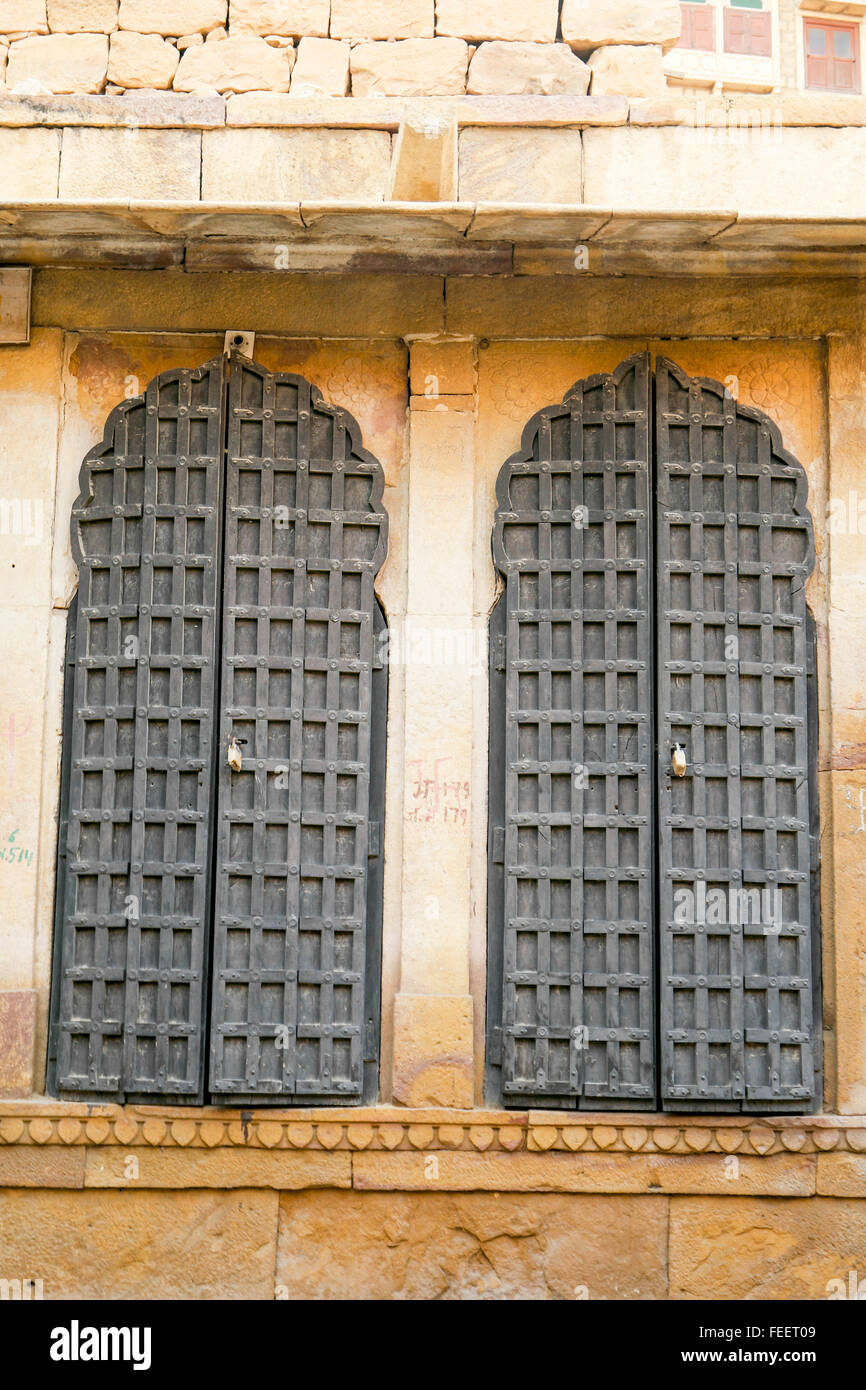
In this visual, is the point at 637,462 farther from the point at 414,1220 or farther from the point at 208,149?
the point at 414,1220

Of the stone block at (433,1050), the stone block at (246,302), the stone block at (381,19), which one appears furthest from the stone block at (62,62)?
the stone block at (433,1050)

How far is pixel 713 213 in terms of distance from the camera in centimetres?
461

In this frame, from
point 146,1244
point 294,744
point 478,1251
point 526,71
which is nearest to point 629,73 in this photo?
point 526,71

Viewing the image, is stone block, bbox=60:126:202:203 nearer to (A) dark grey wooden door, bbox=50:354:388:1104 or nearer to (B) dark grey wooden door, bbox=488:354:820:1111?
(A) dark grey wooden door, bbox=50:354:388:1104

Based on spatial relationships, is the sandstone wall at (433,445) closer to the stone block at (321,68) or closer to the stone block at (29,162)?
the stone block at (29,162)

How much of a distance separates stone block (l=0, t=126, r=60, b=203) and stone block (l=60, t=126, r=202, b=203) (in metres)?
0.05

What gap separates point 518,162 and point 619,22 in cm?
80

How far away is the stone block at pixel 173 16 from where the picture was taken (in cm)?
545

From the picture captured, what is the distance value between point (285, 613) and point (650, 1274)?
2.97m

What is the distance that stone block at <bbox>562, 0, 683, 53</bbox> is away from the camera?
5410mm

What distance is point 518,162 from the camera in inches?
208

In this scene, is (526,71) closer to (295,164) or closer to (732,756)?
(295,164)

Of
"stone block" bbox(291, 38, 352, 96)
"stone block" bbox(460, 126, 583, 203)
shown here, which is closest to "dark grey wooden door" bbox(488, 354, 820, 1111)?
"stone block" bbox(460, 126, 583, 203)

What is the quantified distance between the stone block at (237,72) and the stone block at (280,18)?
0.11 metres
